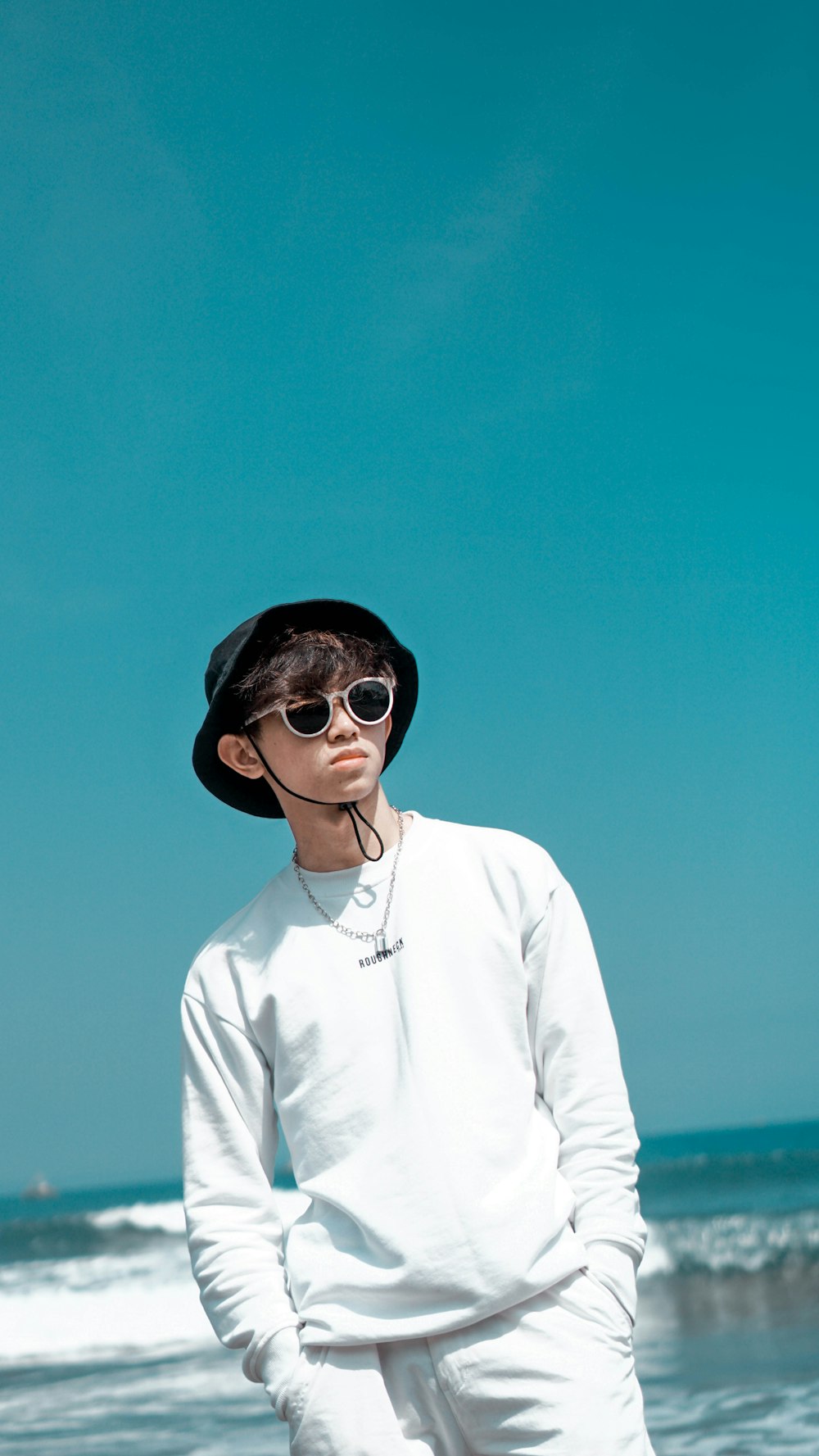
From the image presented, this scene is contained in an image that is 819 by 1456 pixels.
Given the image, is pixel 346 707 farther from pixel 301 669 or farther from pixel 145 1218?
pixel 145 1218

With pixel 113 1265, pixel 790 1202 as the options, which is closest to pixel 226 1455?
pixel 113 1265

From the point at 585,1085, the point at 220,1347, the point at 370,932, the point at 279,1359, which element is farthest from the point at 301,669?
the point at 220,1347

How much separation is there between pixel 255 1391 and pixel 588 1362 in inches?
274

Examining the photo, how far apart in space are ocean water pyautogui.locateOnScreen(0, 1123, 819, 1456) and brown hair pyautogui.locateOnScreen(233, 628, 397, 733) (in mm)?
866

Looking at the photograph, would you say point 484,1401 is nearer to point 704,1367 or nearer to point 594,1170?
point 594,1170

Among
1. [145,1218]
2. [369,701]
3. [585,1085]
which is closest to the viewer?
[585,1085]

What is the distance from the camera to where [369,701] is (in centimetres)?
220

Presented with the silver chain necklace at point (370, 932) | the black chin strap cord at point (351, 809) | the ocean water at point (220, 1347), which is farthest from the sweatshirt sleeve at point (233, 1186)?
the black chin strap cord at point (351, 809)

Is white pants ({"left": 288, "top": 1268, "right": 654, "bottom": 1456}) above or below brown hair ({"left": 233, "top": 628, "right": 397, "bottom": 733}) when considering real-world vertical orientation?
below

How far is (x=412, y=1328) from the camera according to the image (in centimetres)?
183

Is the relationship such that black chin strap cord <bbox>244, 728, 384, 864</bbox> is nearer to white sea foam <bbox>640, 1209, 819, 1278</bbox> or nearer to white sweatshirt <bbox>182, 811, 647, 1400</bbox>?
white sweatshirt <bbox>182, 811, 647, 1400</bbox>

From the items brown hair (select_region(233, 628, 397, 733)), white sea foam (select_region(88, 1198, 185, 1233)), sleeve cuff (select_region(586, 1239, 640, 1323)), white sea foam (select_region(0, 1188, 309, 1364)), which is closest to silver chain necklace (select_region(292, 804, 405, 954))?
brown hair (select_region(233, 628, 397, 733))

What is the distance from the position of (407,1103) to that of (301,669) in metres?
0.75

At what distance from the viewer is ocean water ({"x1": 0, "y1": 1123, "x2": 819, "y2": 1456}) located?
21.7 feet
